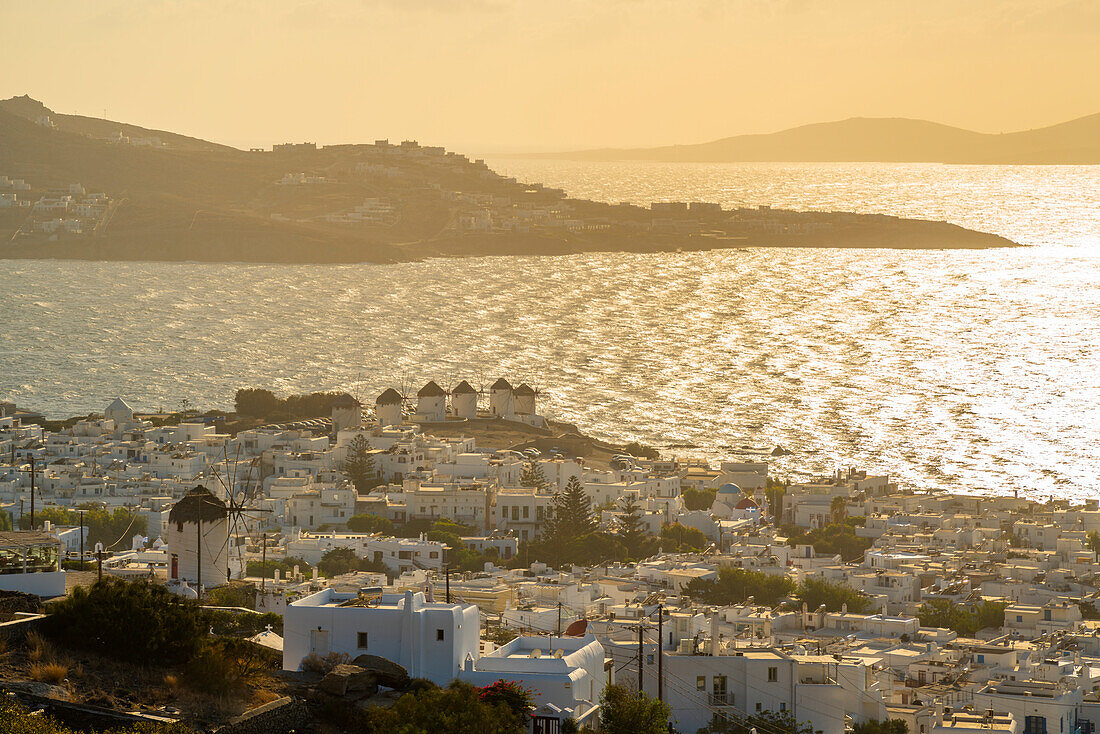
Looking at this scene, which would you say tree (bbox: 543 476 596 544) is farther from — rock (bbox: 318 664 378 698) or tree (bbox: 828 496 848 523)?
rock (bbox: 318 664 378 698)

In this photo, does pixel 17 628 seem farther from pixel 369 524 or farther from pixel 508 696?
pixel 369 524

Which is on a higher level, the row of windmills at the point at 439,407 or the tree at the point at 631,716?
the row of windmills at the point at 439,407

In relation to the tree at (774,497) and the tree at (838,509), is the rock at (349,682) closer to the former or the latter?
the tree at (838,509)

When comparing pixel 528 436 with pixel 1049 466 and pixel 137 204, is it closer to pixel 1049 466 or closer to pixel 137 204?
pixel 1049 466

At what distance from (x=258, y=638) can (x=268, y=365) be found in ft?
215

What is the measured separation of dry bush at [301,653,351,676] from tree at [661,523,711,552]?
2105 centimetres

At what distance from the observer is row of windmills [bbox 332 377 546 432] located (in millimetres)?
55781

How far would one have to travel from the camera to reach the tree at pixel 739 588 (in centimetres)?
3089

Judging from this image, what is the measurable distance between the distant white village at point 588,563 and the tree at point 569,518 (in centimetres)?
13

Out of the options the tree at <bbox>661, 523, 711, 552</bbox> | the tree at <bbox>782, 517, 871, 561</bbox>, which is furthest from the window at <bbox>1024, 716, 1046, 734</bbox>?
the tree at <bbox>661, 523, 711, 552</bbox>

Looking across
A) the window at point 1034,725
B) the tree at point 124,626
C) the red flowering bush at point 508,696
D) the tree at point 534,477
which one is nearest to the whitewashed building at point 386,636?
the red flowering bush at point 508,696

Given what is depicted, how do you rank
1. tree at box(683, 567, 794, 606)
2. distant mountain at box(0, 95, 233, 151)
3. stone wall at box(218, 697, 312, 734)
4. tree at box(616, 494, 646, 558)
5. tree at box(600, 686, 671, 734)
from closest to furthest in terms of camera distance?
stone wall at box(218, 697, 312, 734) < tree at box(600, 686, 671, 734) < tree at box(683, 567, 794, 606) < tree at box(616, 494, 646, 558) < distant mountain at box(0, 95, 233, 151)

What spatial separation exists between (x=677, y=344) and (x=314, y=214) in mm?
73034

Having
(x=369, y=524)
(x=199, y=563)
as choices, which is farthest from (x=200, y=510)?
(x=369, y=524)
